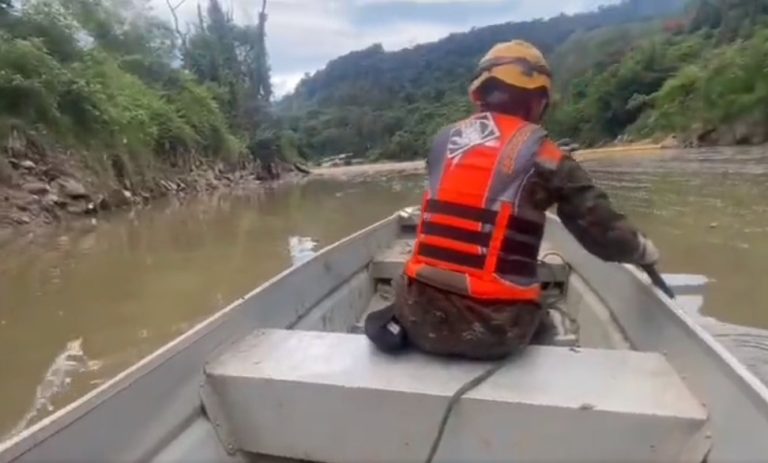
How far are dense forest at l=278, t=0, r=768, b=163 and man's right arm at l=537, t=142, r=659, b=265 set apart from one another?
725mm

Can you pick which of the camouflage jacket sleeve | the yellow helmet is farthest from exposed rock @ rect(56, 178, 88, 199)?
the camouflage jacket sleeve

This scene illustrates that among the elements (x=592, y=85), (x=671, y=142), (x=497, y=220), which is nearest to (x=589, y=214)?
(x=497, y=220)

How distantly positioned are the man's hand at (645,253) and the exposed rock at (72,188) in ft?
33.6

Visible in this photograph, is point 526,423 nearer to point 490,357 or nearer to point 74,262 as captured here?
point 490,357

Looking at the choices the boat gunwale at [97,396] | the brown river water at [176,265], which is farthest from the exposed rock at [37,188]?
the boat gunwale at [97,396]

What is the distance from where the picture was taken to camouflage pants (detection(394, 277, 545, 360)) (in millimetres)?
1972

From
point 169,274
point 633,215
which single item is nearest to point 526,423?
point 169,274

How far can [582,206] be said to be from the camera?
1974 mm

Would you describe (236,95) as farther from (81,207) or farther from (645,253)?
(645,253)

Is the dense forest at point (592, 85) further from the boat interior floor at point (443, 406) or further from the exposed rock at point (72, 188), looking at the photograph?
the exposed rock at point (72, 188)

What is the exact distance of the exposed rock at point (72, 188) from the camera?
1075 centimetres

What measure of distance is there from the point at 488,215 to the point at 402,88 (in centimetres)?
7204

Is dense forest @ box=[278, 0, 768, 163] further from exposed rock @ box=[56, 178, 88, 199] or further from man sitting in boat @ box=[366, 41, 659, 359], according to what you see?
exposed rock @ box=[56, 178, 88, 199]

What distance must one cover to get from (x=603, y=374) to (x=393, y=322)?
60 cm
